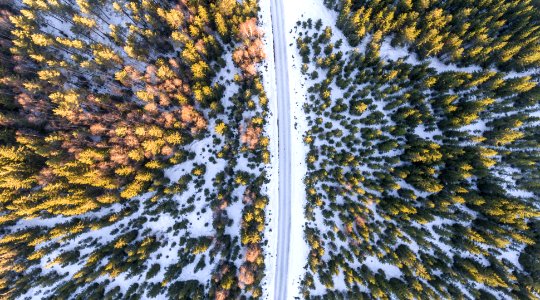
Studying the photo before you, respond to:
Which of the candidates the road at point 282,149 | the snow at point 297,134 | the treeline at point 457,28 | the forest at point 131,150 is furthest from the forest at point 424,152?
the forest at point 131,150

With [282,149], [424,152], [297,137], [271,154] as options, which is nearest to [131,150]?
[271,154]

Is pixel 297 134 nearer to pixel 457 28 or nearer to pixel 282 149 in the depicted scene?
pixel 282 149

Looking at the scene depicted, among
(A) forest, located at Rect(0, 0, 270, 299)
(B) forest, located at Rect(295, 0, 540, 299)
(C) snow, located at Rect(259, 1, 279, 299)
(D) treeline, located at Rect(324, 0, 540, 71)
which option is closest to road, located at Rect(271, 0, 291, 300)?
(C) snow, located at Rect(259, 1, 279, 299)

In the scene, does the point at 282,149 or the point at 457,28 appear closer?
the point at 457,28

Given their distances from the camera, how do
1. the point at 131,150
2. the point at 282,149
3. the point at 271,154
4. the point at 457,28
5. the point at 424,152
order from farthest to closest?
the point at 282,149
the point at 271,154
the point at 457,28
the point at 424,152
the point at 131,150

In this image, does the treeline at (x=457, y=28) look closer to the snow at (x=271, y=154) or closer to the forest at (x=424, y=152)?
the forest at (x=424, y=152)

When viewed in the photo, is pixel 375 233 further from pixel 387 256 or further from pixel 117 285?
pixel 117 285

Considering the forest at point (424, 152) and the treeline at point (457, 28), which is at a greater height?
the treeline at point (457, 28)

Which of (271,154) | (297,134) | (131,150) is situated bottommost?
(131,150)
